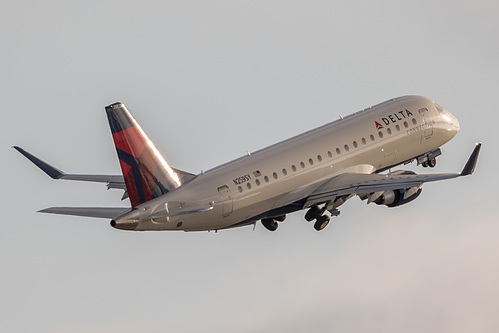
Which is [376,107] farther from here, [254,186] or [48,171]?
[48,171]

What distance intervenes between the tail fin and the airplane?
0.20 feet

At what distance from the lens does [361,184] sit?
3698 inches

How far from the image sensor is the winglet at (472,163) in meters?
86.8

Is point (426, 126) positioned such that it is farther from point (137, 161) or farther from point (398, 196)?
point (137, 161)

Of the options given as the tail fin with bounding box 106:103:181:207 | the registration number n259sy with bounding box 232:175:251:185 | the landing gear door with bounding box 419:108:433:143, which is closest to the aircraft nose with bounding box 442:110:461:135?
the landing gear door with bounding box 419:108:433:143

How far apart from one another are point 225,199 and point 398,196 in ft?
42.4

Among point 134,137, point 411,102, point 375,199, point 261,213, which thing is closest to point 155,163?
point 134,137

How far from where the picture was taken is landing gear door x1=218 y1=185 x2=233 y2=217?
9088cm

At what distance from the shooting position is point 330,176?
97.1 metres

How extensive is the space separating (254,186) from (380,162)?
41.2ft

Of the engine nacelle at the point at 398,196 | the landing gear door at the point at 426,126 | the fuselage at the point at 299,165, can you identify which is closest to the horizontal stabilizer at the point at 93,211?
the fuselage at the point at 299,165

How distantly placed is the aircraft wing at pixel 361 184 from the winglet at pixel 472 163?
3.66 m

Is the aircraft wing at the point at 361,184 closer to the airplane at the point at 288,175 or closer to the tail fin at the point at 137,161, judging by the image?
the airplane at the point at 288,175

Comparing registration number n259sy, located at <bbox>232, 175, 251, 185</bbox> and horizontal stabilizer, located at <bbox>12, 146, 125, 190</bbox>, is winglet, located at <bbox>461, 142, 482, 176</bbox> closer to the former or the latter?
registration number n259sy, located at <bbox>232, 175, 251, 185</bbox>
